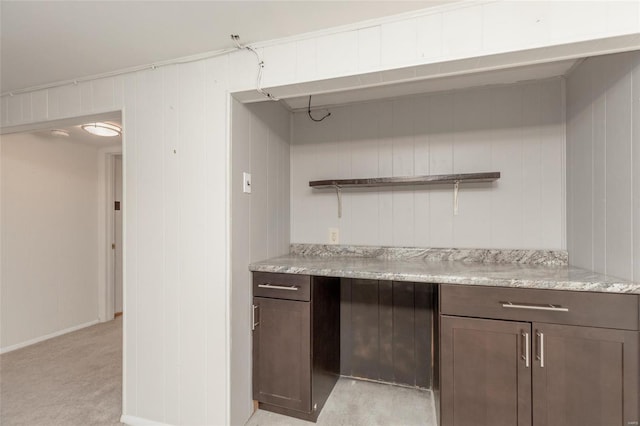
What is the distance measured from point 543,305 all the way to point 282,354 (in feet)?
4.58

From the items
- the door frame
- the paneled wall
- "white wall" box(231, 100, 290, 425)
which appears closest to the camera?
"white wall" box(231, 100, 290, 425)

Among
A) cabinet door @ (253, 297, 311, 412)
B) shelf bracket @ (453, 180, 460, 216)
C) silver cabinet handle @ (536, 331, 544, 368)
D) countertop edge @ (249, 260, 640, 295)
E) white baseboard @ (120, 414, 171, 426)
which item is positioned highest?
shelf bracket @ (453, 180, 460, 216)

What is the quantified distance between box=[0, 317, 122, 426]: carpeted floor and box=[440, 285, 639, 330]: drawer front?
217cm

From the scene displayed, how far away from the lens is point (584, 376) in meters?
1.34

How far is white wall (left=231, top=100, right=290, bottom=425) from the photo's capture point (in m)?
1.73

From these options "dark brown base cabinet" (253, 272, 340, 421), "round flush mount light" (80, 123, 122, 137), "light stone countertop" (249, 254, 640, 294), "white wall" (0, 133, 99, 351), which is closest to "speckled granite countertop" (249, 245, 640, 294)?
"light stone countertop" (249, 254, 640, 294)

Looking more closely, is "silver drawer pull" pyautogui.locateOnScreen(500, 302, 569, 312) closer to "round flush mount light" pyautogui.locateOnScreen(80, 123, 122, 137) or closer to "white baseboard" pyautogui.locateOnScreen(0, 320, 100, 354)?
"round flush mount light" pyautogui.locateOnScreen(80, 123, 122, 137)

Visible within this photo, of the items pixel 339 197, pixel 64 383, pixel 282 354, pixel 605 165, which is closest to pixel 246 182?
pixel 339 197

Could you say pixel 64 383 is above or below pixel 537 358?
below

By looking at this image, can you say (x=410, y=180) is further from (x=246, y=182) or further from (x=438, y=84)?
(x=246, y=182)

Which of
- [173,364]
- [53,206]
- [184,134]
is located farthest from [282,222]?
[53,206]

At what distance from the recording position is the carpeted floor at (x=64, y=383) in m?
1.89

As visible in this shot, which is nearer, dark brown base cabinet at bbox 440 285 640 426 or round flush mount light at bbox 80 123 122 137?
dark brown base cabinet at bbox 440 285 640 426

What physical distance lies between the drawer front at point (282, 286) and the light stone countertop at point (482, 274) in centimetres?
5
